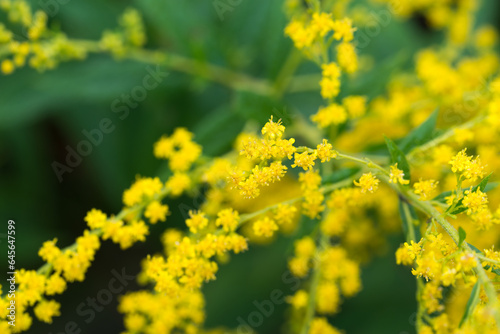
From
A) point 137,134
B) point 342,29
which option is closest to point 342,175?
point 342,29

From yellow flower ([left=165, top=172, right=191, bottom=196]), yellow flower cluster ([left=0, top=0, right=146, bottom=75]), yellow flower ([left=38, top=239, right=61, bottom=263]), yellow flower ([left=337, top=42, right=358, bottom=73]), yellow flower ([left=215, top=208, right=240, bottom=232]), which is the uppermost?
yellow flower cluster ([left=0, top=0, right=146, bottom=75])

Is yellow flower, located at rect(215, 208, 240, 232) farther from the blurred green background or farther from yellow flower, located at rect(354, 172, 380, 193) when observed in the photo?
the blurred green background

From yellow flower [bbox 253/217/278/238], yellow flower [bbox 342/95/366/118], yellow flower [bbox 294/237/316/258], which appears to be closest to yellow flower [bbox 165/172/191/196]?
yellow flower [bbox 253/217/278/238]

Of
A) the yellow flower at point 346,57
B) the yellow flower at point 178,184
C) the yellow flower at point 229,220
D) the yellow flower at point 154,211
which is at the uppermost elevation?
the yellow flower at point 346,57

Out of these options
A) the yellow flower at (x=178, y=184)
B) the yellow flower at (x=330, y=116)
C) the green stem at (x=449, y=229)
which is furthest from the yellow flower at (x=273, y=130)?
the yellow flower at (x=178, y=184)

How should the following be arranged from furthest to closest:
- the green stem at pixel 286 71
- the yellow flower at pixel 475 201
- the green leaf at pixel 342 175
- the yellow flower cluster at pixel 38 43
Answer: the green stem at pixel 286 71, the yellow flower cluster at pixel 38 43, the green leaf at pixel 342 175, the yellow flower at pixel 475 201

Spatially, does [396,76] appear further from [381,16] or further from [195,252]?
[195,252]

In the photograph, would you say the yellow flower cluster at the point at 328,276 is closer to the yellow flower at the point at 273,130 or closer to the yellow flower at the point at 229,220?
the yellow flower at the point at 229,220

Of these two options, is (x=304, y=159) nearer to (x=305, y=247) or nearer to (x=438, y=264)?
(x=438, y=264)
